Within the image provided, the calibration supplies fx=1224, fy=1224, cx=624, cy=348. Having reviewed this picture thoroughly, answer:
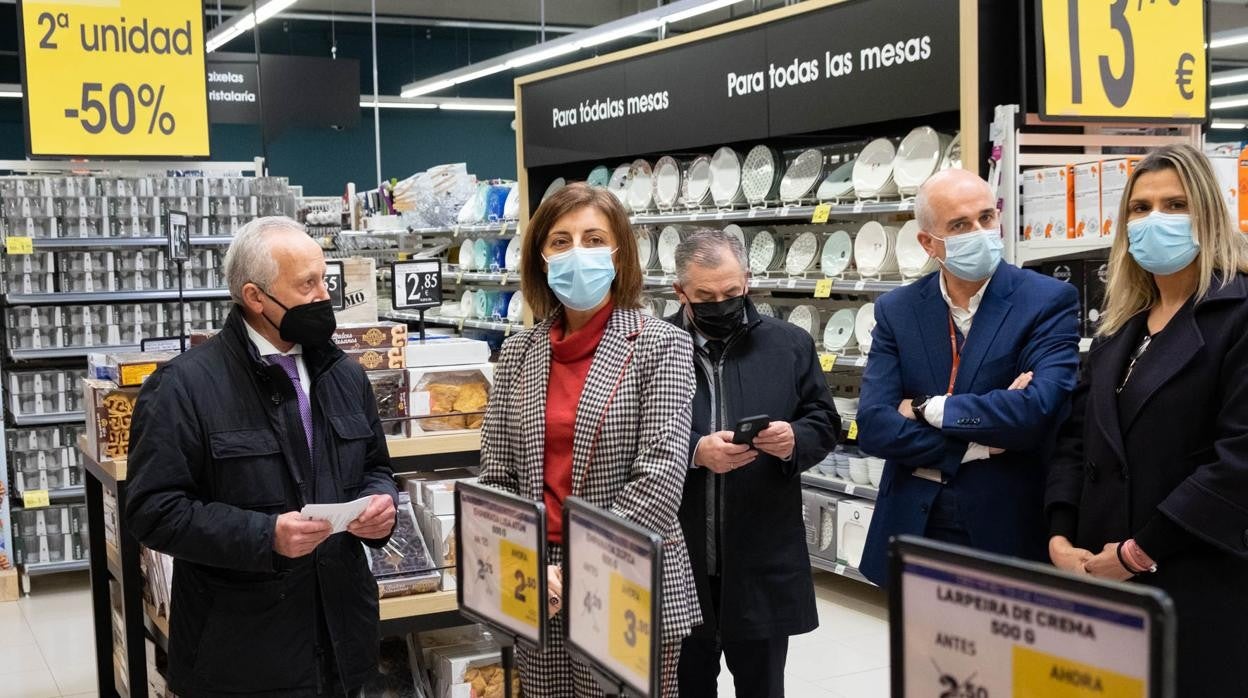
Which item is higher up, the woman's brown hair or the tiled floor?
the woman's brown hair

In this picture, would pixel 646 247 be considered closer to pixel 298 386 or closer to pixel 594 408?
pixel 298 386

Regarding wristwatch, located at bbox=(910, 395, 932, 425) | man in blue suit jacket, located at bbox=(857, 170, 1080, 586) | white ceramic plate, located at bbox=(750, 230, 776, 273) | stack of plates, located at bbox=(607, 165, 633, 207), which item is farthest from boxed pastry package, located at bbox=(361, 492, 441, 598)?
stack of plates, located at bbox=(607, 165, 633, 207)

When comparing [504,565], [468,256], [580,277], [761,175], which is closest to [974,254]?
[580,277]

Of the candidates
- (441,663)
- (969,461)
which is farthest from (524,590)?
(441,663)

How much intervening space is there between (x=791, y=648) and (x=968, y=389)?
270 centimetres

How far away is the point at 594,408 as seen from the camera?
2.44 metres

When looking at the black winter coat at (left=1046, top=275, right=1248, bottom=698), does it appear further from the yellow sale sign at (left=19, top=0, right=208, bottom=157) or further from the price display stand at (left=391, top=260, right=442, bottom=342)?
the yellow sale sign at (left=19, top=0, right=208, bottom=157)

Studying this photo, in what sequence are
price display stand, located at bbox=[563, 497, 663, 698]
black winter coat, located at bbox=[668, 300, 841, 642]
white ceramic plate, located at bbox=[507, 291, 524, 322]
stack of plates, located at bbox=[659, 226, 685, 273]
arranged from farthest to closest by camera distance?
white ceramic plate, located at bbox=[507, 291, 524, 322]
stack of plates, located at bbox=[659, 226, 685, 273]
black winter coat, located at bbox=[668, 300, 841, 642]
price display stand, located at bbox=[563, 497, 663, 698]

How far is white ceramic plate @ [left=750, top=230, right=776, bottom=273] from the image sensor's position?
6.50 meters

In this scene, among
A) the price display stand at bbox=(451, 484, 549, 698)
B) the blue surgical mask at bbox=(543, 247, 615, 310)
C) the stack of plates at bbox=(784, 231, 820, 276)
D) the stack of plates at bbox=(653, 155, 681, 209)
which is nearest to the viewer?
the price display stand at bbox=(451, 484, 549, 698)

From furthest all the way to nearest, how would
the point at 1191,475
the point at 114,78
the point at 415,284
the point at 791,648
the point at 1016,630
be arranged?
1. the point at 114,78
2. the point at 791,648
3. the point at 415,284
4. the point at 1191,475
5. the point at 1016,630

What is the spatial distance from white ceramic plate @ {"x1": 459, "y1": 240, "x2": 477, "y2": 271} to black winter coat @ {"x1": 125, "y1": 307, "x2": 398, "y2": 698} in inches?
276

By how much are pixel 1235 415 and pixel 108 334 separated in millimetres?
6353

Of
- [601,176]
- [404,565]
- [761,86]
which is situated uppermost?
[761,86]
